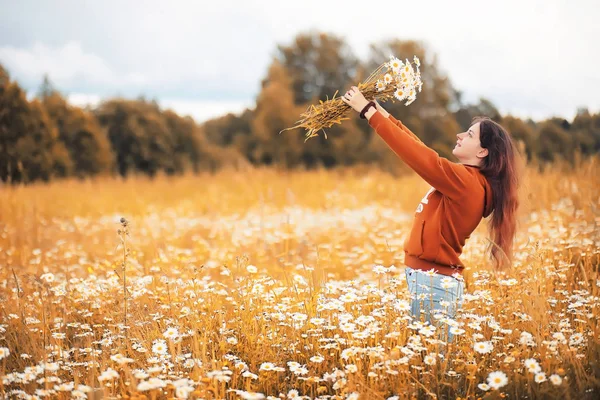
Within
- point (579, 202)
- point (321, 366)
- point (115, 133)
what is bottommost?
point (321, 366)

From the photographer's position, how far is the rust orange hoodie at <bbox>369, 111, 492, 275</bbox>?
3.29m

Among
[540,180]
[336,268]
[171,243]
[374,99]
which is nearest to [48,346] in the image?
[374,99]

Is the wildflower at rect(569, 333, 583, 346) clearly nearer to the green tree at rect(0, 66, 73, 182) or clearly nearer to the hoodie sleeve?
the hoodie sleeve

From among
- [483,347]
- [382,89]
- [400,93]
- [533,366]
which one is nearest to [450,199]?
[400,93]

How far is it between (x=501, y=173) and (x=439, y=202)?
45 centimetres

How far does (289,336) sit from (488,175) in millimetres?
1656

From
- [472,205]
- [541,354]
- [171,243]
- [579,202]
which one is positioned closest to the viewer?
[541,354]

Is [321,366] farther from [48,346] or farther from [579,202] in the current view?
[579,202]

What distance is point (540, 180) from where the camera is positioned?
937 centimetres

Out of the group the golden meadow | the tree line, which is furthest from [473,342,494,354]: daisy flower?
the tree line

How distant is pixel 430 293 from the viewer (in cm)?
326

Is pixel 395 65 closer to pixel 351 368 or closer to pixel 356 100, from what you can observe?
pixel 356 100

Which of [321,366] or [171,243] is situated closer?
[321,366]

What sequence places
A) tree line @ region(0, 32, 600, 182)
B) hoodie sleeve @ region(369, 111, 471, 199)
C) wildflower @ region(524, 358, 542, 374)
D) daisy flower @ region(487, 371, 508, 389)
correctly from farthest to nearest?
tree line @ region(0, 32, 600, 182) → hoodie sleeve @ region(369, 111, 471, 199) → wildflower @ region(524, 358, 542, 374) → daisy flower @ region(487, 371, 508, 389)
